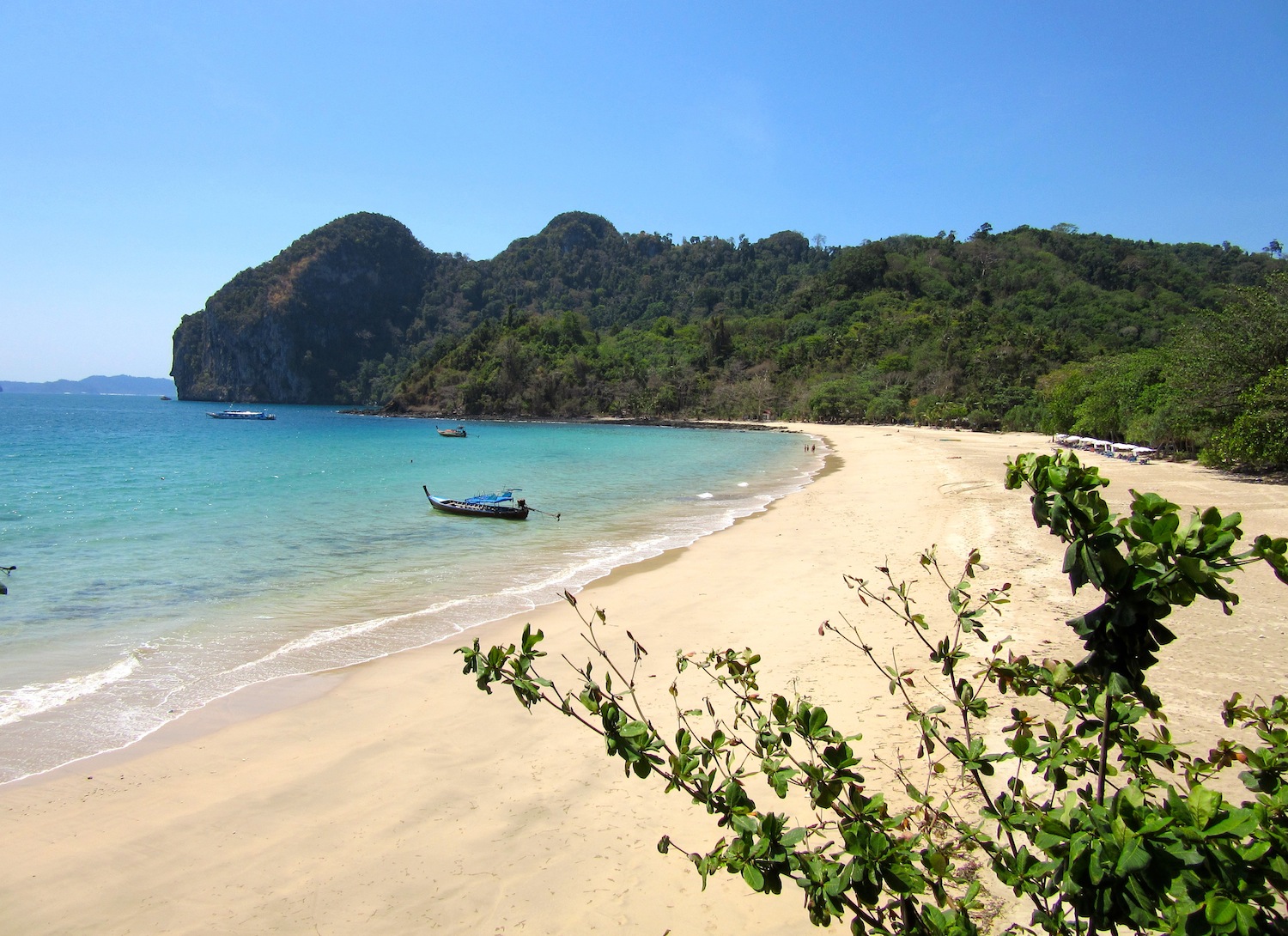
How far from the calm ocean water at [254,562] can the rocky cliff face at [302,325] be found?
143 m

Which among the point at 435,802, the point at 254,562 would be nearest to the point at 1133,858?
the point at 435,802

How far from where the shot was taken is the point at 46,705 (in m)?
7.64

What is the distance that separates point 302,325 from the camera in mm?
169750

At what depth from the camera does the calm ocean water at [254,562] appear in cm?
835

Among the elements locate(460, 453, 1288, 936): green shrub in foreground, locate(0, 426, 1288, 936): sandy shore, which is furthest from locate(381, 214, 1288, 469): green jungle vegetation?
locate(460, 453, 1288, 936): green shrub in foreground

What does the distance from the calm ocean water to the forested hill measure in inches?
868

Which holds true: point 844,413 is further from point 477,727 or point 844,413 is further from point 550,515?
point 477,727

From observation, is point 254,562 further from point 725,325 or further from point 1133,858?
point 725,325

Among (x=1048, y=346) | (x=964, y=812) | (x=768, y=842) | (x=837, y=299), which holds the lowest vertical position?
(x=964, y=812)

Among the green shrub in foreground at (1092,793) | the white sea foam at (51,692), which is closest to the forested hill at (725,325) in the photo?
the green shrub in foreground at (1092,793)

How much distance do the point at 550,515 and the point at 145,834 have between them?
630 inches

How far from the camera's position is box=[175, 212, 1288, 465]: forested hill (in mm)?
78688

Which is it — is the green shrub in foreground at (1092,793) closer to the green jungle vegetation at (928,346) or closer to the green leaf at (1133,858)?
the green leaf at (1133,858)

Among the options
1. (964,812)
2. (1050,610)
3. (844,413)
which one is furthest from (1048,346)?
(964,812)
